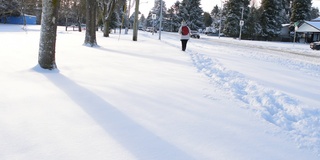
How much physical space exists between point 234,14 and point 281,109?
172 ft

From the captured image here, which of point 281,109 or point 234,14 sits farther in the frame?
point 234,14

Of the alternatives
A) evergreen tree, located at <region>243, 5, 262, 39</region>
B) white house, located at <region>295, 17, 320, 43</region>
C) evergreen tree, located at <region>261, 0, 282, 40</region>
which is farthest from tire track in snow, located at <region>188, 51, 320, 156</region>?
evergreen tree, located at <region>243, 5, 262, 39</region>

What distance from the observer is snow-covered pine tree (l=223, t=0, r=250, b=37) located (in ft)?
179

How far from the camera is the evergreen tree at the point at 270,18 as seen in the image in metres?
53.2

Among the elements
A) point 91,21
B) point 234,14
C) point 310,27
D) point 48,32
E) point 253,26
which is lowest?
point 48,32

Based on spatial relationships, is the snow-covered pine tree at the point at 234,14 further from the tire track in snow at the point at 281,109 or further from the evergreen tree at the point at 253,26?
the tire track in snow at the point at 281,109

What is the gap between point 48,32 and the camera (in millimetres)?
6820

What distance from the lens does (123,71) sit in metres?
7.43

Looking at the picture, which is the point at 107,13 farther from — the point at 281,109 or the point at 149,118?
the point at 149,118

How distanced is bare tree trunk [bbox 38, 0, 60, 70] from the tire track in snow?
379cm

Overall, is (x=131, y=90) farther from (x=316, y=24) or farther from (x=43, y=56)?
(x=316, y=24)

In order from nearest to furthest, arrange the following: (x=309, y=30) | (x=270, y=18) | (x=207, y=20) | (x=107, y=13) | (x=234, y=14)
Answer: (x=107, y=13), (x=309, y=30), (x=270, y=18), (x=234, y=14), (x=207, y=20)

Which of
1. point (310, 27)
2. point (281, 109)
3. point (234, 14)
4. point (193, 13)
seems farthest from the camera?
point (193, 13)

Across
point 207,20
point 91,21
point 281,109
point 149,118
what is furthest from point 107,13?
point 207,20
